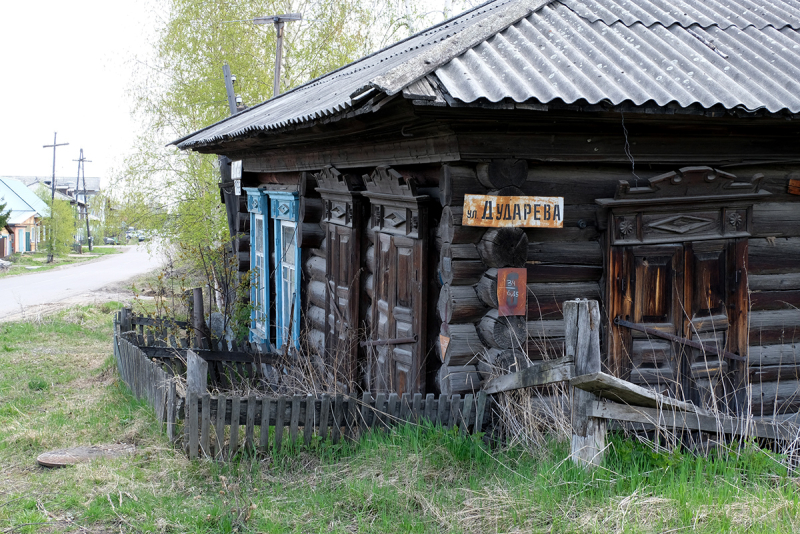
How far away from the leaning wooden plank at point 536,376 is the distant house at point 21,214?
40.0 meters

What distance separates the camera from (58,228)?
123 feet

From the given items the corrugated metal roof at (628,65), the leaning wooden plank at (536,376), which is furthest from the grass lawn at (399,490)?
the corrugated metal roof at (628,65)

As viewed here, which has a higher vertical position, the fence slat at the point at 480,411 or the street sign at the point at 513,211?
the street sign at the point at 513,211

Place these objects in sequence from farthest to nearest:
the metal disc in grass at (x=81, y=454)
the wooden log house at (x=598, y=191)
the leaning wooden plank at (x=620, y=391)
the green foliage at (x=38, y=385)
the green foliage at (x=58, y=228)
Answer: the green foliage at (x=58, y=228), the green foliage at (x=38, y=385), the metal disc in grass at (x=81, y=454), the wooden log house at (x=598, y=191), the leaning wooden plank at (x=620, y=391)

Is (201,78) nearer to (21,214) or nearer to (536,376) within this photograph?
(536,376)

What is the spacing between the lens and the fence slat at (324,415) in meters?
5.09

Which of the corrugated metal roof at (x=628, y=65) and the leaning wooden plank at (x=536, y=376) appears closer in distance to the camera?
the leaning wooden plank at (x=536, y=376)

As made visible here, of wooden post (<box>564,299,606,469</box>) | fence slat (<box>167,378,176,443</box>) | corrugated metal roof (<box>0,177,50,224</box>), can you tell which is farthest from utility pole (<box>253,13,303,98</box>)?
corrugated metal roof (<box>0,177,50,224</box>)

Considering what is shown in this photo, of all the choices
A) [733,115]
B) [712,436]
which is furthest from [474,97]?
[712,436]

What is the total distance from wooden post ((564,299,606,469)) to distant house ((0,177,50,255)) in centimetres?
4094

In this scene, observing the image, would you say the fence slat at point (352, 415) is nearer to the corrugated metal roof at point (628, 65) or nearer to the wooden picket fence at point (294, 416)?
the wooden picket fence at point (294, 416)

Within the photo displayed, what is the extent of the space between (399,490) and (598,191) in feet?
8.44

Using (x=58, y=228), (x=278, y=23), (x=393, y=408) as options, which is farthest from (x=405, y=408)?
(x=58, y=228)

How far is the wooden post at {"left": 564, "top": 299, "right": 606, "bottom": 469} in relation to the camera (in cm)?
371
